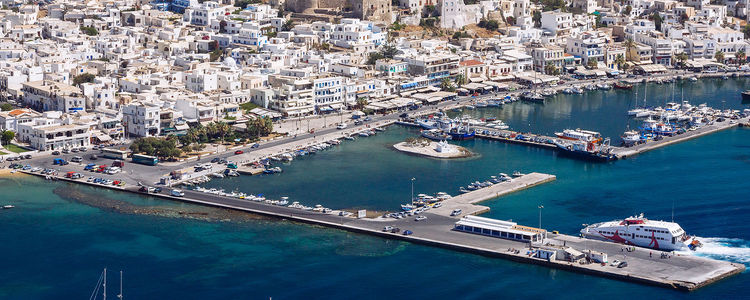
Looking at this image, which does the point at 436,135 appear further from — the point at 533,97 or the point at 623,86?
the point at 623,86

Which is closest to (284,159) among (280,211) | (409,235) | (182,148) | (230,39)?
(182,148)

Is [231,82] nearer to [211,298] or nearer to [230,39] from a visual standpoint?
[230,39]

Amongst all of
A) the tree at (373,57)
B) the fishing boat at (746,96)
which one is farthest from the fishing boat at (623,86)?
the tree at (373,57)

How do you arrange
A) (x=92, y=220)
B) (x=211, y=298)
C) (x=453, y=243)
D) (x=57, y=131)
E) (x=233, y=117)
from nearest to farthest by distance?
(x=211, y=298) < (x=453, y=243) < (x=92, y=220) < (x=57, y=131) < (x=233, y=117)

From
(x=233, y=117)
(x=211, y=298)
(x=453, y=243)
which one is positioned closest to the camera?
(x=211, y=298)

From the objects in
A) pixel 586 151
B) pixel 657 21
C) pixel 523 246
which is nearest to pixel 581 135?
pixel 586 151

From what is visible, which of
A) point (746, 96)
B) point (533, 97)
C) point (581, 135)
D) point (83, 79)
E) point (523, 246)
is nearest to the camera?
point (523, 246)
